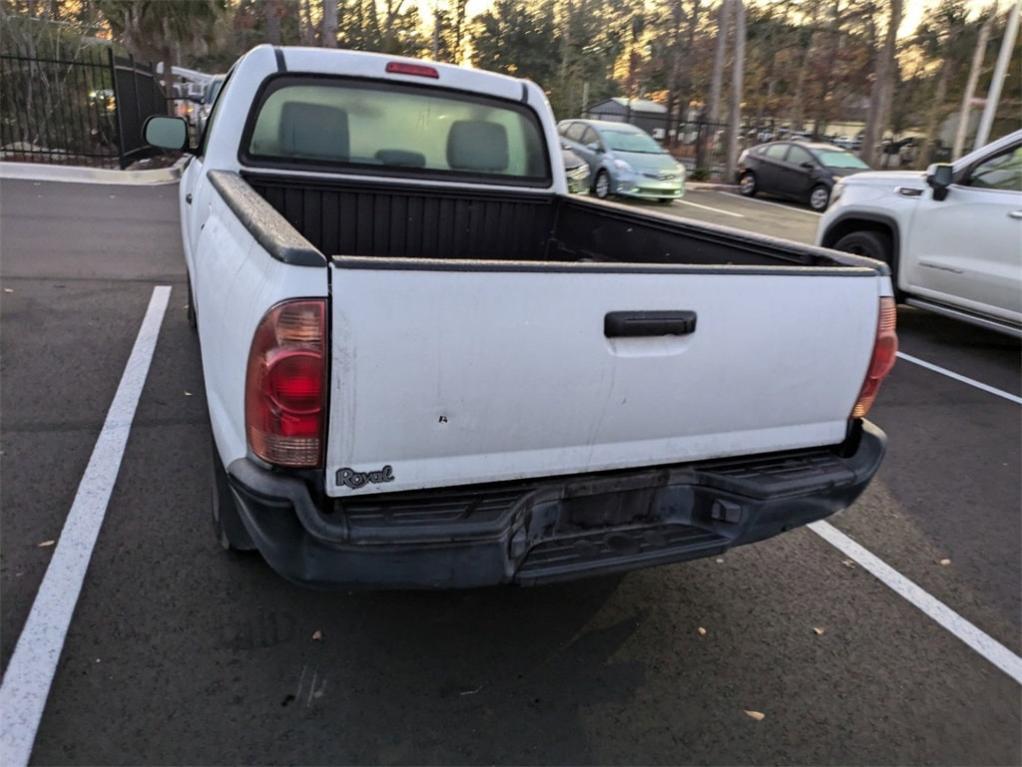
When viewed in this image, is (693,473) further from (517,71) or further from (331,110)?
(517,71)

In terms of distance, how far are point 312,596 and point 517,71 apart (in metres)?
44.7

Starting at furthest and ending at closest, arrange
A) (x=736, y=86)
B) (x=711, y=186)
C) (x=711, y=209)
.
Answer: (x=736, y=86) < (x=711, y=186) < (x=711, y=209)

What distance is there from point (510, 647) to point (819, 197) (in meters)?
17.5

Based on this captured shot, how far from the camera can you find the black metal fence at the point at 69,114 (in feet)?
48.8

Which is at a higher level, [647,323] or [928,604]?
[647,323]

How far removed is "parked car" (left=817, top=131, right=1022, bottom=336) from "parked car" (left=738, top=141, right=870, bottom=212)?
10.6m

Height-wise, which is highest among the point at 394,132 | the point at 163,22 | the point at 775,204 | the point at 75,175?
the point at 163,22

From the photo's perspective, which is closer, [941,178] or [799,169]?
[941,178]

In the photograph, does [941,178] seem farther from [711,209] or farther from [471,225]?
[711,209]

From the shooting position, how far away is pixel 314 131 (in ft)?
12.9

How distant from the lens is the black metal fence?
48.8 ft

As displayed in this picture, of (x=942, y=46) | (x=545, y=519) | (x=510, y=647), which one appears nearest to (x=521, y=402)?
(x=545, y=519)

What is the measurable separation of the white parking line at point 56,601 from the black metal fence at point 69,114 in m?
13.0

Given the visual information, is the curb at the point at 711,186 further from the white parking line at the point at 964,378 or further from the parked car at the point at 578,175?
the white parking line at the point at 964,378
